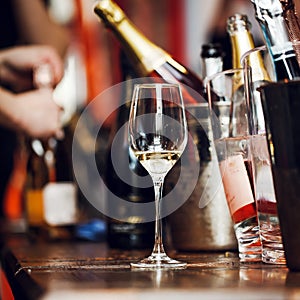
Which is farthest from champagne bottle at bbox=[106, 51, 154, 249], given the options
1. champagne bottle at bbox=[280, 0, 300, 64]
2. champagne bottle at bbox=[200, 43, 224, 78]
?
champagne bottle at bbox=[280, 0, 300, 64]

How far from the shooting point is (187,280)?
0.64 meters

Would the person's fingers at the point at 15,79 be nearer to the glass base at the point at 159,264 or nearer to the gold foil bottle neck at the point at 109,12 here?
the gold foil bottle neck at the point at 109,12

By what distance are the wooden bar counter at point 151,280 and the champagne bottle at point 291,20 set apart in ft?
0.80

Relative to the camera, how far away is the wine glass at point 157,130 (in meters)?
0.79

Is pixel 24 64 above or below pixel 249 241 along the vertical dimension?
above

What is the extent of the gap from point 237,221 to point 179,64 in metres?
0.29

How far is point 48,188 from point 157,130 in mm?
758

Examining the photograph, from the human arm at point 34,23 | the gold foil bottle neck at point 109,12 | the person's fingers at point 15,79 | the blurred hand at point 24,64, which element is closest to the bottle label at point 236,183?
the gold foil bottle neck at point 109,12

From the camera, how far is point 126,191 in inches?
49.7

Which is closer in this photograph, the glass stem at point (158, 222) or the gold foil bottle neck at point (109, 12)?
the glass stem at point (158, 222)

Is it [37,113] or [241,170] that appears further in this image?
[37,113]

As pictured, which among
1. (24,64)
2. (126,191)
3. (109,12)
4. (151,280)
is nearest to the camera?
(151,280)

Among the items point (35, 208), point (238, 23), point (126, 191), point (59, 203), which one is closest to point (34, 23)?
point (35, 208)

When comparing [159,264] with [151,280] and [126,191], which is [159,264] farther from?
[126,191]
